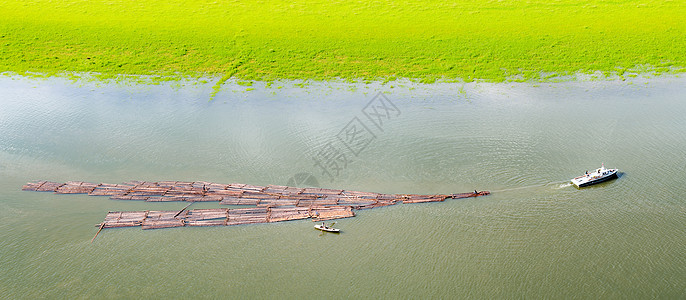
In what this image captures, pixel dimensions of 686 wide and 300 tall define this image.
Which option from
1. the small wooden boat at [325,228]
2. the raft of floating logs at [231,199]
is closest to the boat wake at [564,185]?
the raft of floating logs at [231,199]

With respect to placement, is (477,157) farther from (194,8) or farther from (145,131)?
(194,8)

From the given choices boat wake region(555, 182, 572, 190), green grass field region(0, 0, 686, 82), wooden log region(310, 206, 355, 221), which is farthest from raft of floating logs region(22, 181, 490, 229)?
green grass field region(0, 0, 686, 82)

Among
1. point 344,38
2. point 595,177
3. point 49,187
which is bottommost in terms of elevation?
point 595,177

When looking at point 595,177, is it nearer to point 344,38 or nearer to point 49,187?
point 344,38

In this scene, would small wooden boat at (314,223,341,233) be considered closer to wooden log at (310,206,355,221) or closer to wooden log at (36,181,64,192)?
wooden log at (310,206,355,221)

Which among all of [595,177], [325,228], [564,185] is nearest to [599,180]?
[595,177]

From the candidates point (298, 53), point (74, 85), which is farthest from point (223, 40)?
point (74, 85)

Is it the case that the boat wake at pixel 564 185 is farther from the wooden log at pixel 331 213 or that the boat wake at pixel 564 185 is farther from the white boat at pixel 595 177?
the wooden log at pixel 331 213
